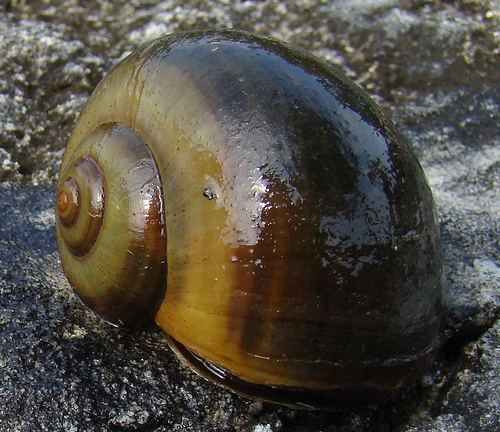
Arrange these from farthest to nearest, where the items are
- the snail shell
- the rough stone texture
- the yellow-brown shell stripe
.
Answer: the rough stone texture, the yellow-brown shell stripe, the snail shell

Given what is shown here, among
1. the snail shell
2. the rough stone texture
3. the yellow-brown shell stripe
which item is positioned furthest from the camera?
the rough stone texture

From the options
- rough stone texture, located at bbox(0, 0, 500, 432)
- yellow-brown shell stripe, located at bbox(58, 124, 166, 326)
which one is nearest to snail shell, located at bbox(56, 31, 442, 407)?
yellow-brown shell stripe, located at bbox(58, 124, 166, 326)

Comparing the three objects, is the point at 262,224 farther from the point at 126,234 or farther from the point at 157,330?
the point at 157,330

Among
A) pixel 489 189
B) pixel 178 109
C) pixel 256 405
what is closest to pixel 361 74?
pixel 489 189

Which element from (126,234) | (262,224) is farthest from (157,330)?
(262,224)

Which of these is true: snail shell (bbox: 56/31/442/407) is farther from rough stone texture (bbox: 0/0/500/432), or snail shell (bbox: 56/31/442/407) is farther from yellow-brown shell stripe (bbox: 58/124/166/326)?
rough stone texture (bbox: 0/0/500/432)

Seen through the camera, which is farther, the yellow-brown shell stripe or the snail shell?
the yellow-brown shell stripe

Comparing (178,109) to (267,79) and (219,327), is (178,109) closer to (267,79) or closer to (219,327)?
(267,79)
